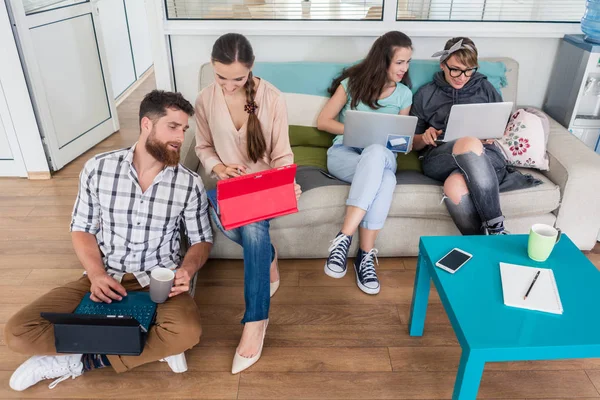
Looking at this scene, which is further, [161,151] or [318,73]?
[318,73]

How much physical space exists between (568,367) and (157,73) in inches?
94.8

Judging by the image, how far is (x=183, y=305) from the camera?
1665mm

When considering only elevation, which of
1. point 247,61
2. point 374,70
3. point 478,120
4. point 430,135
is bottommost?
point 430,135

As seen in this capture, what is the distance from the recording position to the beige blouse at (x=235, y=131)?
6.03 feet

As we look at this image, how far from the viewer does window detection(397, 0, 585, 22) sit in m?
2.71

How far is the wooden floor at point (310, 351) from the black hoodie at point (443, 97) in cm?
68

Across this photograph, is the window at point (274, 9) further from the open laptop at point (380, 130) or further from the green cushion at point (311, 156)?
the open laptop at point (380, 130)

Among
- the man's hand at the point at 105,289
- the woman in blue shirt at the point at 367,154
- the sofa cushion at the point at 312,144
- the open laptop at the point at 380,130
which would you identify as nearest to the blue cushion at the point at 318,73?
the woman in blue shirt at the point at 367,154

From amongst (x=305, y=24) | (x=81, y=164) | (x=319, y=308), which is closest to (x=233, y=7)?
(x=305, y=24)

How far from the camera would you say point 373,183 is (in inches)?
79.0

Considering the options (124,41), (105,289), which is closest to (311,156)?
(105,289)

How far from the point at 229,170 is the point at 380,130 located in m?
0.69

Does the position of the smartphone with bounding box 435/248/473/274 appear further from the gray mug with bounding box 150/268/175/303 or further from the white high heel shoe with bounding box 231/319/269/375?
the gray mug with bounding box 150/268/175/303

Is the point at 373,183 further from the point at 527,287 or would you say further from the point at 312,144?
the point at 527,287
